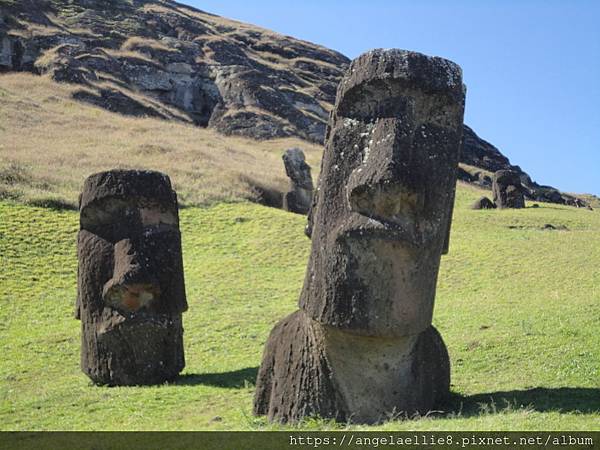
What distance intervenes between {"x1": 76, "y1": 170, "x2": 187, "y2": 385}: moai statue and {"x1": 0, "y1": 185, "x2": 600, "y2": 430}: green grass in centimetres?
45

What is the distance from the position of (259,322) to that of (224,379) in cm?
450

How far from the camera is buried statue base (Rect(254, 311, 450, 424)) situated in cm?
753

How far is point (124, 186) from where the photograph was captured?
11.3m

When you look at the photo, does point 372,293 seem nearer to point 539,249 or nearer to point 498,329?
point 498,329

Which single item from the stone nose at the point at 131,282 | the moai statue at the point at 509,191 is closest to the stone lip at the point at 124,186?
the stone nose at the point at 131,282

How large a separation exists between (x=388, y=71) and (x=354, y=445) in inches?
148

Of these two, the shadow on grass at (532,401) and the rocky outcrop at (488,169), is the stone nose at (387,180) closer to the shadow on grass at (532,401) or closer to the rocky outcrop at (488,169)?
the shadow on grass at (532,401)

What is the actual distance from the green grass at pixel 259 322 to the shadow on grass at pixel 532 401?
2cm

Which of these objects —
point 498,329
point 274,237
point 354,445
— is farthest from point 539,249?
point 354,445

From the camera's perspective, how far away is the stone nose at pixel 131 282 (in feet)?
35.8

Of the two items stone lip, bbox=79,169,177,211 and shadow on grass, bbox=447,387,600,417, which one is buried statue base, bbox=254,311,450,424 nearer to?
shadow on grass, bbox=447,387,600,417

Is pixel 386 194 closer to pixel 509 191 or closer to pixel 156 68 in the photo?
pixel 509 191

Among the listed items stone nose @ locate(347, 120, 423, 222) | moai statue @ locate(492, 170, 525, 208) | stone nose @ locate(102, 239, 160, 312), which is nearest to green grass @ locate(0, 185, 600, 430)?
stone nose @ locate(102, 239, 160, 312)

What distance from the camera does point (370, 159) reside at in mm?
7465
